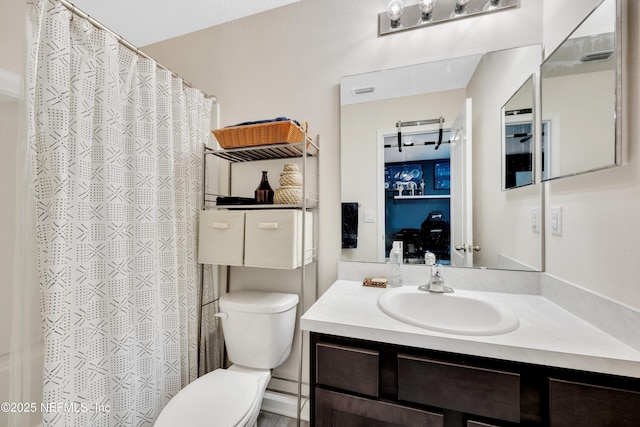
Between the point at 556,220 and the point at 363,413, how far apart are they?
106 cm

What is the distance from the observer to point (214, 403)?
3.55 ft

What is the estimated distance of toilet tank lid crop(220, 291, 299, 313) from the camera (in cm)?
137

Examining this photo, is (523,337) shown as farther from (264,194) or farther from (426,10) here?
(426,10)

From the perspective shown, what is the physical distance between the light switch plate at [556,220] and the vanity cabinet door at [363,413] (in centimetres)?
85

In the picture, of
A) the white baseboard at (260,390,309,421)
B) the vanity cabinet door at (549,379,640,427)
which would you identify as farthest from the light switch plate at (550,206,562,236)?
the white baseboard at (260,390,309,421)

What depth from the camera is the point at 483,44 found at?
129 cm

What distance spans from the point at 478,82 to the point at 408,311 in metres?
1.16

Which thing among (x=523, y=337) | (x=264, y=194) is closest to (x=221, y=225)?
(x=264, y=194)

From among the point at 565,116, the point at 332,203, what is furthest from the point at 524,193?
the point at 332,203

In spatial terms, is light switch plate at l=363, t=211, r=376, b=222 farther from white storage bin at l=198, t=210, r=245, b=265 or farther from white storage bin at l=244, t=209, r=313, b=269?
white storage bin at l=198, t=210, r=245, b=265

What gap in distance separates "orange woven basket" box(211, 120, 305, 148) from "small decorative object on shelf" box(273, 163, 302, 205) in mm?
172

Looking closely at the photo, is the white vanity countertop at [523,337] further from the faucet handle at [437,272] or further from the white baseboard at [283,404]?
the white baseboard at [283,404]

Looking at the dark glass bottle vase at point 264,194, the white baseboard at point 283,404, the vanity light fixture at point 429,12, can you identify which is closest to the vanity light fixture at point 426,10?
the vanity light fixture at point 429,12

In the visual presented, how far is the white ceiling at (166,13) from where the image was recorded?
5.27 feet
